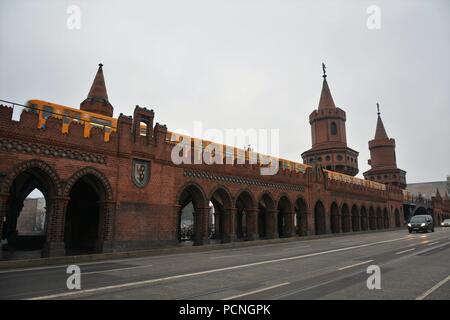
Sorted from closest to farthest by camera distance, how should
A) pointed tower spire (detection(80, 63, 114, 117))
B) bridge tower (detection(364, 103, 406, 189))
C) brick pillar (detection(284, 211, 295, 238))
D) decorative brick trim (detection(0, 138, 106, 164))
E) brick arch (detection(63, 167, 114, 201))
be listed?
decorative brick trim (detection(0, 138, 106, 164))
brick arch (detection(63, 167, 114, 201))
pointed tower spire (detection(80, 63, 114, 117))
brick pillar (detection(284, 211, 295, 238))
bridge tower (detection(364, 103, 406, 189))

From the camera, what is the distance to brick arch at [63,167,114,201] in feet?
53.8

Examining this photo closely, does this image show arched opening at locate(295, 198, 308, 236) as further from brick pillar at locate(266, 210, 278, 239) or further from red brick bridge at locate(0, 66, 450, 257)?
brick pillar at locate(266, 210, 278, 239)

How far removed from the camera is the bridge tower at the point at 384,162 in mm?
66188

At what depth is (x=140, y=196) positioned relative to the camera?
19.3 metres

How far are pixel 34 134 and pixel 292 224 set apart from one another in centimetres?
2375

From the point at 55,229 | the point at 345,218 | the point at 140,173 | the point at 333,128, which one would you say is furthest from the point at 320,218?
the point at 55,229

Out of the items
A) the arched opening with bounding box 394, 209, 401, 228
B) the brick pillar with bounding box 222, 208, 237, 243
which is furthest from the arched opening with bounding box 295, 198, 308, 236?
the arched opening with bounding box 394, 209, 401, 228

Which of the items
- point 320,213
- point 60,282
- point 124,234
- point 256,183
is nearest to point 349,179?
point 320,213

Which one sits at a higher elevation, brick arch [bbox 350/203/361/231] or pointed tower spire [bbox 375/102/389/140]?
pointed tower spire [bbox 375/102/389/140]

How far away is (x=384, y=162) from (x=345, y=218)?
31445 millimetres

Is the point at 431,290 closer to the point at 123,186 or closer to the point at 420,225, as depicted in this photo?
the point at 123,186

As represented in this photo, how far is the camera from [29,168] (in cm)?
1527

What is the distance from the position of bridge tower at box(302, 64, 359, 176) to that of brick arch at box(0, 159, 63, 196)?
44681 millimetres

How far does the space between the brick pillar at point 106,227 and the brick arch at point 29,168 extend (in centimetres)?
256
